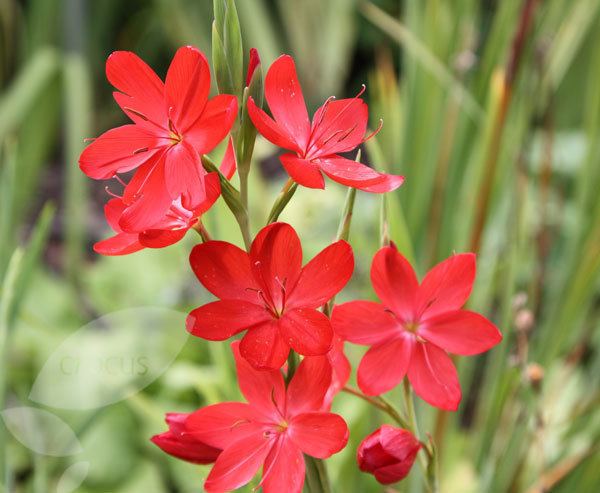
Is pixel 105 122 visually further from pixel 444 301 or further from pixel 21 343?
pixel 444 301

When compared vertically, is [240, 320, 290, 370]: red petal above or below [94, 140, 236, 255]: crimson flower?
below

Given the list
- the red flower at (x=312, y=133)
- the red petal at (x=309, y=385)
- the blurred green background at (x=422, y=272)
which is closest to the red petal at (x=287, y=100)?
the red flower at (x=312, y=133)

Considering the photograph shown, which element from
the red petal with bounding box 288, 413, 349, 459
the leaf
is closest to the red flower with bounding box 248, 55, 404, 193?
the red petal with bounding box 288, 413, 349, 459

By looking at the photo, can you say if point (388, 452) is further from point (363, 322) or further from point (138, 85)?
point (138, 85)

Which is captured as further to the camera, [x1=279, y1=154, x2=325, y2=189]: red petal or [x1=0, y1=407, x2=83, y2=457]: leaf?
[x1=0, y1=407, x2=83, y2=457]: leaf

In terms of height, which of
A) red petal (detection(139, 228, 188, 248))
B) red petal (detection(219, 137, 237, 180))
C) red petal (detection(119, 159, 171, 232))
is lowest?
red petal (detection(139, 228, 188, 248))

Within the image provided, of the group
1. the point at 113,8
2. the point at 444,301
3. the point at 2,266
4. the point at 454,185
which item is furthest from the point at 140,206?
the point at 113,8

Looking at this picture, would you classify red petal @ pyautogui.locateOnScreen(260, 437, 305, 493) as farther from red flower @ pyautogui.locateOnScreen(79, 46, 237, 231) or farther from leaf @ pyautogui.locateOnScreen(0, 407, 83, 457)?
leaf @ pyautogui.locateOnScreen(0, 407, 83, 457)

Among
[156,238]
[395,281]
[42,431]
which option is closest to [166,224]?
[156,238]
